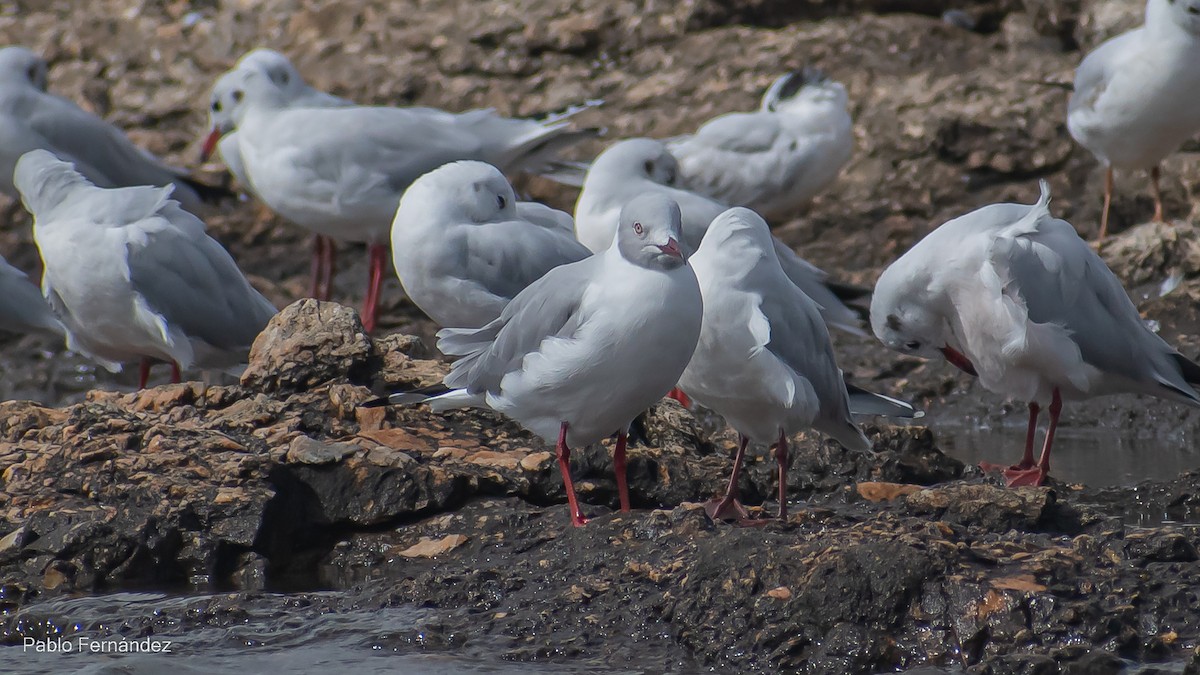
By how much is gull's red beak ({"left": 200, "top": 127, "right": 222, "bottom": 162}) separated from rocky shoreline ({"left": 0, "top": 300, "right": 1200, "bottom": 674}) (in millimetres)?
4691

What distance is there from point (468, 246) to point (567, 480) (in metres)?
1.77

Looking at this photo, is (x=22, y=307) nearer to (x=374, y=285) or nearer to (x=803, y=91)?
(x=374, y=285)

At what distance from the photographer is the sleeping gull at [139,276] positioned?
7.35 meters

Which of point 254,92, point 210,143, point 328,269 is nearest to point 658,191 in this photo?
point 328,269

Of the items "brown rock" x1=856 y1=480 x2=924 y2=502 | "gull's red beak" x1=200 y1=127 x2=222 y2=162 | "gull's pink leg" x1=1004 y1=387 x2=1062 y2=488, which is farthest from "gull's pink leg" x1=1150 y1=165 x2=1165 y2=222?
"gull's red beak" x1=200 y1=127 x2=222 y2=162

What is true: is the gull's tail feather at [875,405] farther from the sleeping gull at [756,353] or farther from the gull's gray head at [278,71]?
the gull's gray head at [278,71]

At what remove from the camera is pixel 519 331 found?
5461 millimetres

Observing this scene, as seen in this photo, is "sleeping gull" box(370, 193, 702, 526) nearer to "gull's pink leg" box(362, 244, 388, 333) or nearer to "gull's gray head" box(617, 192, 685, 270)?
"gull's gray head" box(617, 192, 685, 270)

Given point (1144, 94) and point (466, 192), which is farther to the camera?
point (1144, 94)

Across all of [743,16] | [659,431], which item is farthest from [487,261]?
[743,16]

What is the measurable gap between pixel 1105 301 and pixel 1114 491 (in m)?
0.83

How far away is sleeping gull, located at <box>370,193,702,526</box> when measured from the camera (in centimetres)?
505

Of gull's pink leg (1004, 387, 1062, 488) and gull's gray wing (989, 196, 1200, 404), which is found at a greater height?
gull's gray wing (989, 196, 1200, 404)

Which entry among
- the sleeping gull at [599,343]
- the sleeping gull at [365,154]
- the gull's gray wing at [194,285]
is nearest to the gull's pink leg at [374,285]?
the sleeping gull at [365,154]
